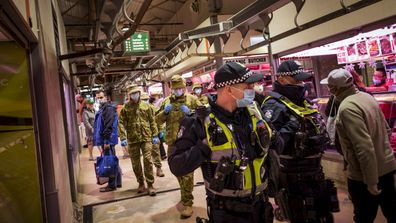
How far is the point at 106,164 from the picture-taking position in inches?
265

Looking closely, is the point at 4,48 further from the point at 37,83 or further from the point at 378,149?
the point at 378,149

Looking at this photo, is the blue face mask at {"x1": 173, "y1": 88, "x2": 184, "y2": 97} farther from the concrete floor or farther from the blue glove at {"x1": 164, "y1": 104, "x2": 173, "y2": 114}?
the concrete floor

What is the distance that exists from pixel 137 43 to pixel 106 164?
456 centimetres

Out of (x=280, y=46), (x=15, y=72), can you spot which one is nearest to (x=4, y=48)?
(x=15, y=72)

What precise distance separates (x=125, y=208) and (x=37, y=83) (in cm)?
328

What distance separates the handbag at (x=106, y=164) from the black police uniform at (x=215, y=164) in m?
4.49

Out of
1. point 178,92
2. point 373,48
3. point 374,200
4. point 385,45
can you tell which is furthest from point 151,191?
point 385,45

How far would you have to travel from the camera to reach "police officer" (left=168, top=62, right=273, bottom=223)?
2.38m

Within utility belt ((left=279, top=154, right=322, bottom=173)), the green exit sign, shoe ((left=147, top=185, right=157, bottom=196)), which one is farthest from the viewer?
the green exit sign

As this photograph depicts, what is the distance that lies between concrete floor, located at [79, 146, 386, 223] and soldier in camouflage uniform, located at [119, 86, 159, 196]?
1.12 feet

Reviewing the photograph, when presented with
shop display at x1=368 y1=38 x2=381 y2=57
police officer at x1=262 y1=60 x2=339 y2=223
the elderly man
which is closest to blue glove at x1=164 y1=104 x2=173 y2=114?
police officer at x1=262 y1=60 x2=339 y2=223

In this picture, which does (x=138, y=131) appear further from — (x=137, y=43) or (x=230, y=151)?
(x=137, y=43)

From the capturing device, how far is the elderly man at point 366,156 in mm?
2928

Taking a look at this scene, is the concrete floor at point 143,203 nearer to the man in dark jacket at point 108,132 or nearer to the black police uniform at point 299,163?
the man in dark jacket at point 108,132
